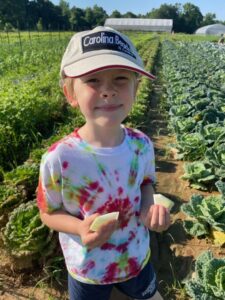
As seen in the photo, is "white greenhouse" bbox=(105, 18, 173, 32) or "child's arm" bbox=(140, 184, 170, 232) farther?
"white greenhouse" bbox=(105, 18, 173, 32)

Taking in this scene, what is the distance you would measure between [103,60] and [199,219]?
2.47 m

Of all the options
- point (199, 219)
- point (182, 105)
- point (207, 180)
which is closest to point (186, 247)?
point (199, 219)

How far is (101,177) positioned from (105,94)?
1.32ft

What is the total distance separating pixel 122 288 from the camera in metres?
2.10

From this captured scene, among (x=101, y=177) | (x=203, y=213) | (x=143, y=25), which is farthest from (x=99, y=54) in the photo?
(x=143, y=25)

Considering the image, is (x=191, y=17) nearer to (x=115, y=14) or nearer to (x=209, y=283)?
(x=115, y=14)

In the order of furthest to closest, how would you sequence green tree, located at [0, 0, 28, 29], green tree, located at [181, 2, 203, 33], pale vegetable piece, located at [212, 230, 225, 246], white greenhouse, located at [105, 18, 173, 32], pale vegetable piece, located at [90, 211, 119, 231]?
green tree, located at [181, 2, 203, 33], white greenhouse, located at [105, 18, 173, 32], green tree, located at [0, 0, 28, 29], pale vegetable piece, located at [212, 230, 225, 246], pale vegetable piece, located at [90, 211, 119, 231]

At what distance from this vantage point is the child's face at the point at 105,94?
1.67m

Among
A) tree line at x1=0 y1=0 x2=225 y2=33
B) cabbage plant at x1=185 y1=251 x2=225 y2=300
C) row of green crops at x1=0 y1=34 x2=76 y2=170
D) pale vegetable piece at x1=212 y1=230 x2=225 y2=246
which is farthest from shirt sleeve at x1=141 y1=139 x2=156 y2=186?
tree line at x1=0 y1=0 x2=225 y2=33

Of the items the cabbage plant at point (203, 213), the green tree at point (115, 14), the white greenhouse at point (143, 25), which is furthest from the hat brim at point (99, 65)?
the green tree at point (115, 14)

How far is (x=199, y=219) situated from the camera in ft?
12.2

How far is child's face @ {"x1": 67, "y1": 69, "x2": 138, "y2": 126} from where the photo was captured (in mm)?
1674

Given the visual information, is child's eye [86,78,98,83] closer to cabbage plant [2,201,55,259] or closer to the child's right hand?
the child's right hand

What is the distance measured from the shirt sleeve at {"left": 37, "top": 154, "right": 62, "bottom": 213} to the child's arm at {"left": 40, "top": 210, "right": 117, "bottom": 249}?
42mm
